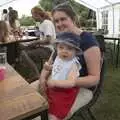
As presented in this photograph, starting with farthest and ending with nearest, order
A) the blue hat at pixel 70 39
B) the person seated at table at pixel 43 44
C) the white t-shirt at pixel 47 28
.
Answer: the white t-shirt at pixel 47 28 < the person seated at table at pixel 43 44 < the blue hat at pixel 70 39

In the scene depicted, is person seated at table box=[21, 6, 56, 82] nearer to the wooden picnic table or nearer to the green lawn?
the green lawn

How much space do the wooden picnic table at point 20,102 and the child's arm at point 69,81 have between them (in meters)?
Answer: 0.20

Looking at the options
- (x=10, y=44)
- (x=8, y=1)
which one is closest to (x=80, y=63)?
(x=10, y=44)

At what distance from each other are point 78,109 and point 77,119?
3.83 feet

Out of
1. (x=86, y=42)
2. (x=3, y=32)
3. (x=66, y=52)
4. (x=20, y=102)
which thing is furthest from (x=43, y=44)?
(x=20, y=102)

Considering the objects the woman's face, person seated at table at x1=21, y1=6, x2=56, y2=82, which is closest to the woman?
the woman's face

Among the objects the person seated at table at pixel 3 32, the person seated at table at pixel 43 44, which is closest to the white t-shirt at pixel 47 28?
the person seated at table at pixel 43 44

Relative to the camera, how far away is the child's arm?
1.65 metres

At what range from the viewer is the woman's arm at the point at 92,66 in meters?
1.80

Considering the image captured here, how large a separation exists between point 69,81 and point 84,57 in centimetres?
26

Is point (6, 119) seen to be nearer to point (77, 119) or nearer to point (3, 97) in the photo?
point (3, 97)

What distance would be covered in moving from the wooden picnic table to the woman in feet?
1.06

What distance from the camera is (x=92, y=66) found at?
1.81 metres

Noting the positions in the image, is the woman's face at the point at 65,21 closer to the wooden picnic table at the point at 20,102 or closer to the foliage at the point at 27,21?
the wooden picnic table at the point at 20,102
